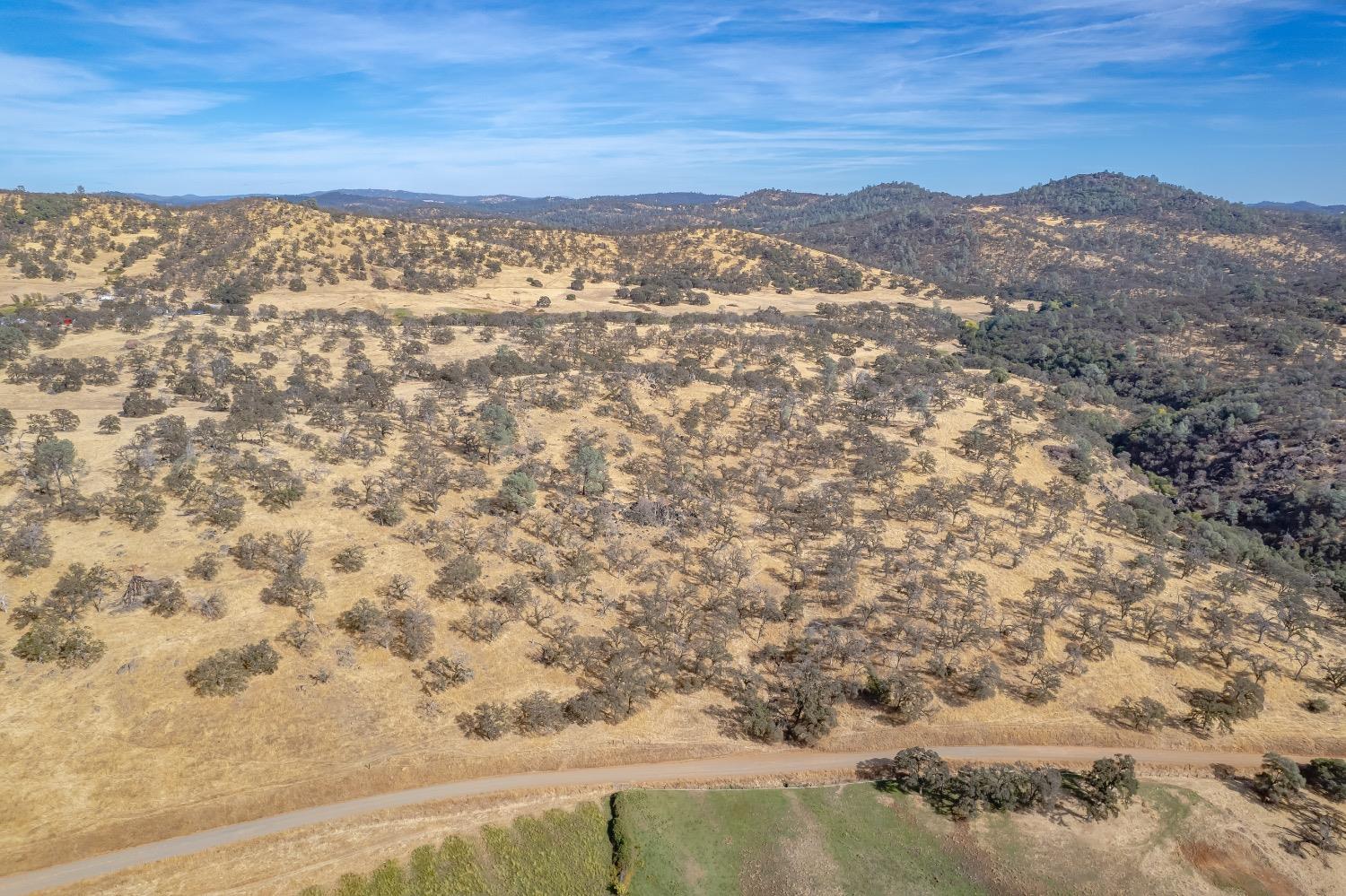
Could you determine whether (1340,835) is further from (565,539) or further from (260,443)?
(260,443)

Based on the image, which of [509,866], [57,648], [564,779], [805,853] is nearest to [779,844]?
[805,853]

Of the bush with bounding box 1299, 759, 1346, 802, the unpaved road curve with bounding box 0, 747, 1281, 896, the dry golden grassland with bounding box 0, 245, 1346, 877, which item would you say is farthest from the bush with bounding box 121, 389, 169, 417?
the bush with bounding box 1299, 759, 1346, 802

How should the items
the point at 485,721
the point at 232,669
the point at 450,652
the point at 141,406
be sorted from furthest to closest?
the point at 141,406 → the point at 450,652 → the point at 232,669 → the point at 485,721

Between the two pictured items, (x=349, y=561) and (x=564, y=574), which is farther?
(x=564, y=574)

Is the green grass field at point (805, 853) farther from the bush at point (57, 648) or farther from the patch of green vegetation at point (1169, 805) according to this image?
the bush at point (57, 648)

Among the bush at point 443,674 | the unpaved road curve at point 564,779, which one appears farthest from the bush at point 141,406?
the unpaved road curve at point 564,779

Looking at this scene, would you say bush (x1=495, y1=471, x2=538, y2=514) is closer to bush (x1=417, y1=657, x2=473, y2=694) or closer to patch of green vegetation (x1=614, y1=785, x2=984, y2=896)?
bush (x1=417, y1=657, x2=473, y2=694)

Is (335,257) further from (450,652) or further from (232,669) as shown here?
(450,652)
